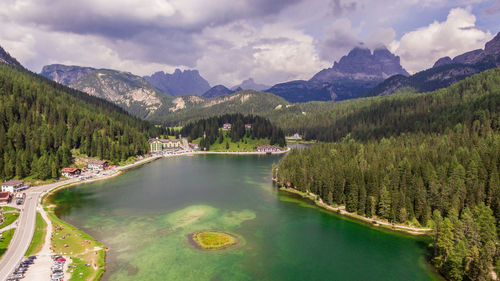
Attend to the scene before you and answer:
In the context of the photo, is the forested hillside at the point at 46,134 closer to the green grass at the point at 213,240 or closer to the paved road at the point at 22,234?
the paved road at the point at 22,234

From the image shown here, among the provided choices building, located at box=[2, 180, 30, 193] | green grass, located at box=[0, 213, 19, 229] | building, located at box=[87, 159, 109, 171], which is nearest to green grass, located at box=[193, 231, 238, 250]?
green grass, located at box=[0, 213, 19, 229]

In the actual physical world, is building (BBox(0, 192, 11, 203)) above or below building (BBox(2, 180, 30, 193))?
below

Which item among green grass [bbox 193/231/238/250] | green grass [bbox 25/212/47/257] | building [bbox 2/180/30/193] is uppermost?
building [bbox 2/180/30/193]

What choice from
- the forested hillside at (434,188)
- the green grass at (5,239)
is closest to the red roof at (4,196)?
the green grass at (5,239)

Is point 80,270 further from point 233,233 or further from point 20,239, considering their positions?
point 233,233

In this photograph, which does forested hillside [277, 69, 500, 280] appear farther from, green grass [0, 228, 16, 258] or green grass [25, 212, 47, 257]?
green grass [0, 228, 16, 258]

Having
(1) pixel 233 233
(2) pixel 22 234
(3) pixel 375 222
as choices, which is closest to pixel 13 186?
(2) pixel 22 234

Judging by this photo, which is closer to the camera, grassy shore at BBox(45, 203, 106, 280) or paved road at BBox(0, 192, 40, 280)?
grassy shore at BBox(45, 203, 106, 280)
